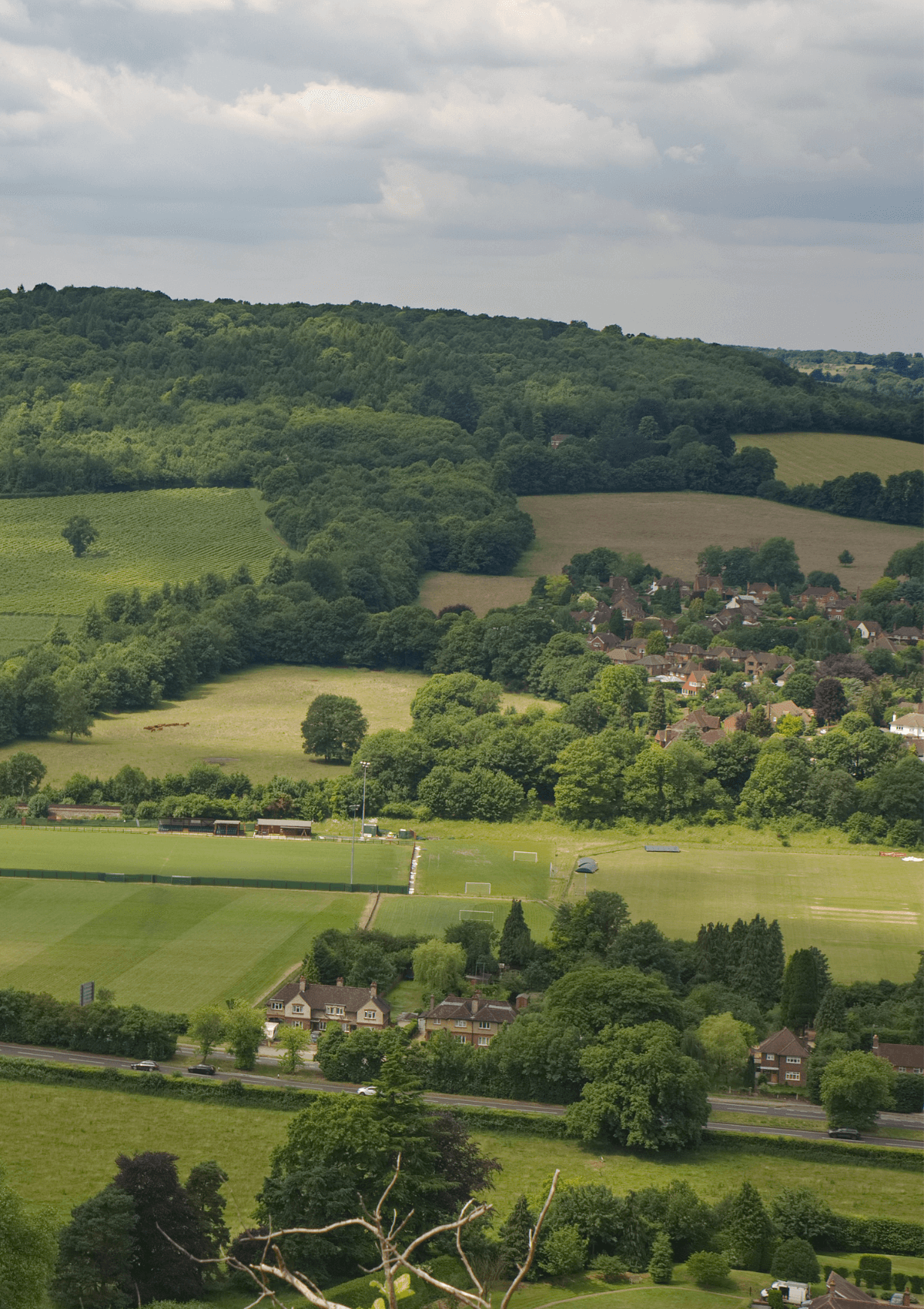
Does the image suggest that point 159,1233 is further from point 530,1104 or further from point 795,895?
point 795,895

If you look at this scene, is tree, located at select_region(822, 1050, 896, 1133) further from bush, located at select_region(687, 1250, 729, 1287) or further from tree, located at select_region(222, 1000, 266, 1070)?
tree, located at select_region(222, 1000, 266, 1070)

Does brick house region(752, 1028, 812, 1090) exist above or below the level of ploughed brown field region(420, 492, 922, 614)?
below

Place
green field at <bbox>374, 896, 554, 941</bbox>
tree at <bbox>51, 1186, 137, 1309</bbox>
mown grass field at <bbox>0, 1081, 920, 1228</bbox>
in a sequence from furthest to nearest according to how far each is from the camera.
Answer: green field at <bbox>374, 896, 554, 941</bbox> < mown grass field at <bbox>0, 1081, 920, 1228</bbox> < tree at <bbox>51, 1186, 137, 1309</bbox>

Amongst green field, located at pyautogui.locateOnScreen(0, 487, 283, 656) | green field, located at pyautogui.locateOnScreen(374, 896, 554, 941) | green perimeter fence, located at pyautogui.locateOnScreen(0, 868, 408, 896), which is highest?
green field, located at pyautogui.locateOnScreen(0, 487, 283, 656)

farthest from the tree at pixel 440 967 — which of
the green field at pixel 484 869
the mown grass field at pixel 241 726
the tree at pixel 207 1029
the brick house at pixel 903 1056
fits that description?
the mown grass field at pixel 241 726

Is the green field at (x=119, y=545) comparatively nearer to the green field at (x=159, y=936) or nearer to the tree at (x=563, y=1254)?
the green field at (x=159, y=936)

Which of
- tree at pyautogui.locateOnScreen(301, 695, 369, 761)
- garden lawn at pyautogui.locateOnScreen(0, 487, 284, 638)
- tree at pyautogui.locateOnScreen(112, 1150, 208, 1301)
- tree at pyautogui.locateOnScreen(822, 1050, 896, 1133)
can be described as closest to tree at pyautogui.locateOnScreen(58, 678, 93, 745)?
tree at pyautogui.locateOnScreen(301, 695, 369, 761)
